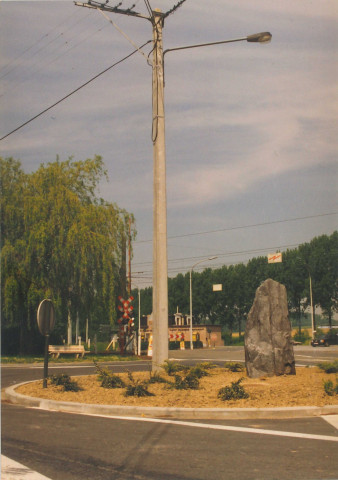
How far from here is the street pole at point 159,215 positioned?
503 inches

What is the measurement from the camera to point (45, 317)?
1135 centimetres

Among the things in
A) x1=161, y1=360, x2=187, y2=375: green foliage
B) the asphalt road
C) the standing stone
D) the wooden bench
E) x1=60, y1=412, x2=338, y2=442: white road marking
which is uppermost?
the standing stone

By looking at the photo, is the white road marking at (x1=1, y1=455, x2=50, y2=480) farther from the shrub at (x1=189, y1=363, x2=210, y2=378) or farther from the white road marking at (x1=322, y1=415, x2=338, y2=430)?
the shrub at (x1=189, y1=363, x2=210, y2=378)

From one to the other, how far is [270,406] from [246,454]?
120 inches

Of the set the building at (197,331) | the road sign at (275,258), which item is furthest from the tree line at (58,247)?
the building at (197,331)

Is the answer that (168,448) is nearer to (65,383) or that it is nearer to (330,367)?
(65,383)

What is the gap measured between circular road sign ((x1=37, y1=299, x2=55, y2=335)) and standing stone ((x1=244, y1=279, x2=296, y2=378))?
182 inches

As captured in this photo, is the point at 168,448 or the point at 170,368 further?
the point at 170,368

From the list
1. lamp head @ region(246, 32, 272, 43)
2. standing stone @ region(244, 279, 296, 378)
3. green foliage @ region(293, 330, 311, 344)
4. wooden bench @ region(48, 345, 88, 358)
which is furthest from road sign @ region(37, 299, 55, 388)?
green foliage @ region(293, 330, 311, 344)

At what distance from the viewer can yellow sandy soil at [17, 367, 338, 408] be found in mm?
9114

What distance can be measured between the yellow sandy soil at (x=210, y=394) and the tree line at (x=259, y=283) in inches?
1991

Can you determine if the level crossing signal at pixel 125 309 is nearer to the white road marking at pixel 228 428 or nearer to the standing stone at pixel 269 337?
the standing stone at pixel 269 337

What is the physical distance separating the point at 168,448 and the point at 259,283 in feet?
225

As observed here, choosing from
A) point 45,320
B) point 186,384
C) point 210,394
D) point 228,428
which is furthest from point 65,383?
point 228,428
